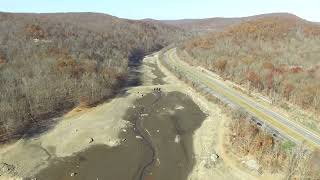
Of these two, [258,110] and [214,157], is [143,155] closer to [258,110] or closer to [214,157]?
[214,157]

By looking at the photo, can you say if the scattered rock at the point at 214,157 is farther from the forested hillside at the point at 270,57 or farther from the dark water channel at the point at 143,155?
the forested hillside at the point at 270,57

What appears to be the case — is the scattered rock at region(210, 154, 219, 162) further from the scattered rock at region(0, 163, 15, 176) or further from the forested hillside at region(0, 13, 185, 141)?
the forested hillside at region(0, 13, 185, 141)

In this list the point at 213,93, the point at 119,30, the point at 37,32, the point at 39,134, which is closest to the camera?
the point at 39,134

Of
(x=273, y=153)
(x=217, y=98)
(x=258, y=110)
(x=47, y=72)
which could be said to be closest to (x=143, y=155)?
(x=273, y=153)

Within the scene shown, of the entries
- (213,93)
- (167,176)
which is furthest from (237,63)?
(167,176)

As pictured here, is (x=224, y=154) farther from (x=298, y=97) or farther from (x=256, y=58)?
(x=256, y=58)
